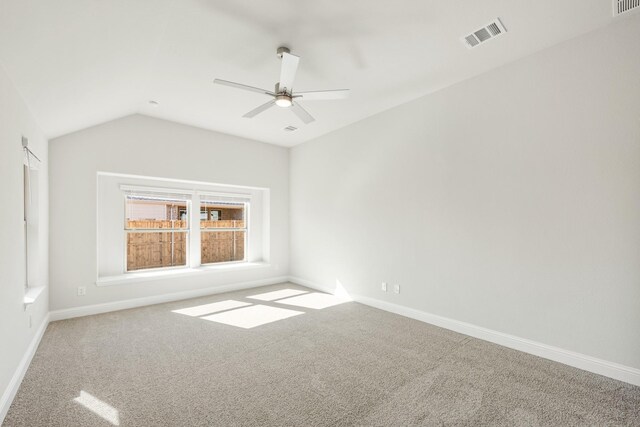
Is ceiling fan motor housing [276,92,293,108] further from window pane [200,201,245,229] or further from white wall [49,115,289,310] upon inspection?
window pane [200,201,245,229]

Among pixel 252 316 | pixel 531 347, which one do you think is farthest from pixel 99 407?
pixel 531 347

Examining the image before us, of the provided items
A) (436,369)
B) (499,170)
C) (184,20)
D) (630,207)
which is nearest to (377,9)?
(184,20)

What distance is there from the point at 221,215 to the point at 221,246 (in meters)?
0.60

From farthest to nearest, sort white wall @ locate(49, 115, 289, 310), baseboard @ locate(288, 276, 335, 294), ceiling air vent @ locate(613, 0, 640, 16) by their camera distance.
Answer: baseboard @ locate(288, 276, 335, 294), white wall @ locate(49, 115, 289, 310), ceiling air vent @ locate(613, 0, 640, 16)

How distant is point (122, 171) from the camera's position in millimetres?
4281

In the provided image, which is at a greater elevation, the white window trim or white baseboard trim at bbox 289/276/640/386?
the white window trim

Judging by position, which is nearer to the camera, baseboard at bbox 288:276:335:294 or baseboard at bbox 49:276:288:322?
baseboard at bbox 49:276:288:322

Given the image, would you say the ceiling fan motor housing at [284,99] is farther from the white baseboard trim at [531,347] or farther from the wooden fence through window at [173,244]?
the wooden fence through window at [173,244]

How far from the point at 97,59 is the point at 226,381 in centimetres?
280

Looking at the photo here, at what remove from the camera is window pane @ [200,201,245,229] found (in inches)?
213

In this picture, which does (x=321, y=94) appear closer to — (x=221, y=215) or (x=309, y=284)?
(x=221, y=215)

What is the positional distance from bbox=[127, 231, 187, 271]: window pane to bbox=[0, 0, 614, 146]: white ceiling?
6.15ft

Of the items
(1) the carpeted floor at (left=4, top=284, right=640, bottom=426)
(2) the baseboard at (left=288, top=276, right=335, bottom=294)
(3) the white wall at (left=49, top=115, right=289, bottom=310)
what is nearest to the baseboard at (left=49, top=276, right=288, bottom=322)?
(3) the white wall at (left=49, top=115, right=289, bottom=310)

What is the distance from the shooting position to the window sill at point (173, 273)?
4246mm
